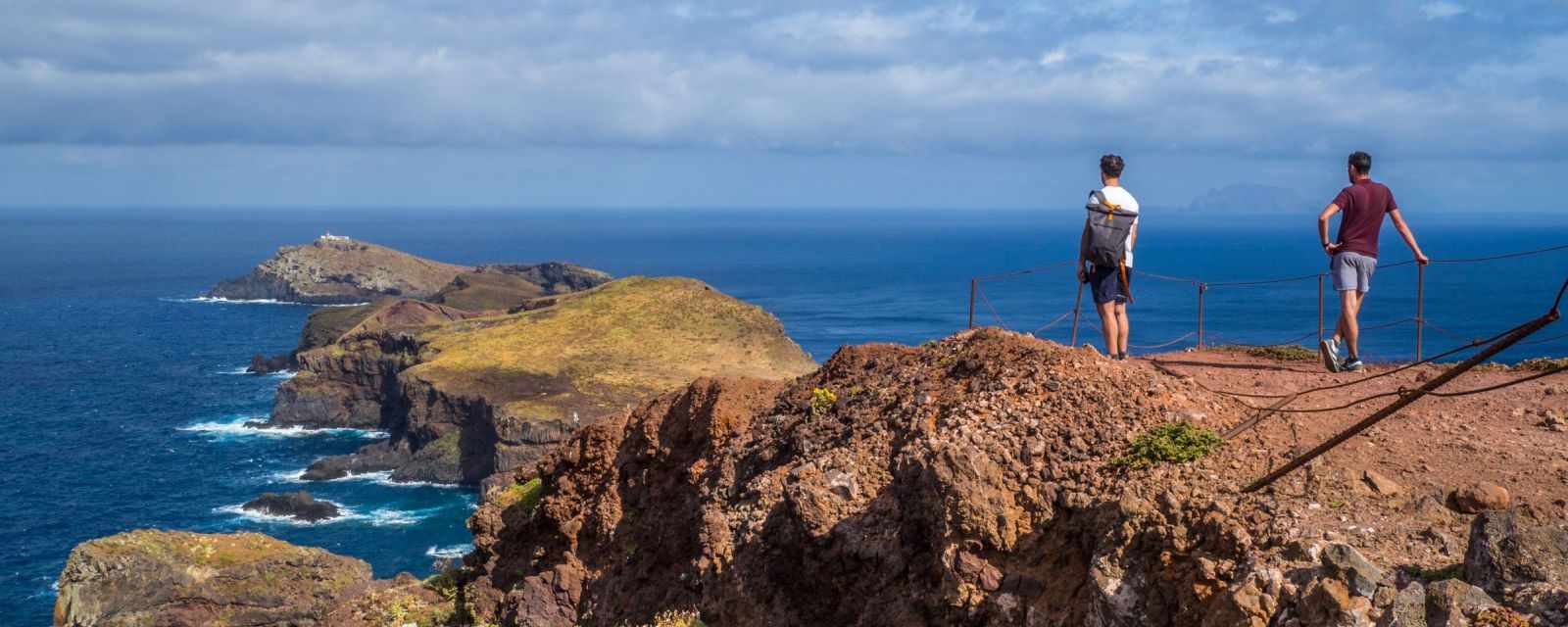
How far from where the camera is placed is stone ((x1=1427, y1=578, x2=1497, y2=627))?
24.7 ft

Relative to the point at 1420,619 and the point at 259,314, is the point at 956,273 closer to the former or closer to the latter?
the point at 259,314

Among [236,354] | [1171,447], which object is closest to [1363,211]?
[1171,447]

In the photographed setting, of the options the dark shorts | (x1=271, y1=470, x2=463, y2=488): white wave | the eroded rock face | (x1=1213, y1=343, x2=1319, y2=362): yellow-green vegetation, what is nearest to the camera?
the eroded rock face

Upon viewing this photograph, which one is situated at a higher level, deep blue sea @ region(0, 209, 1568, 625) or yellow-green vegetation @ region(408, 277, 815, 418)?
yellow-green vegetation @ region(408, 277, 815, 418)

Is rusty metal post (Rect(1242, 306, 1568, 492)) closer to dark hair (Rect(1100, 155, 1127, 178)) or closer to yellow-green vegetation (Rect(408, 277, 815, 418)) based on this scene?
dark hair (Rect(1100, 155, 1127, 178))


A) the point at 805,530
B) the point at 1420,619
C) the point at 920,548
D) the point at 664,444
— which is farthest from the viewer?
the point at 664,444

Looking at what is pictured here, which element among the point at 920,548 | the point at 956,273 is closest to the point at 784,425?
the point at 920,548

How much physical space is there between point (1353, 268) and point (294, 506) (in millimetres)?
54044

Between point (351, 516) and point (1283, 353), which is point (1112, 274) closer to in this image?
point (1283, 353)

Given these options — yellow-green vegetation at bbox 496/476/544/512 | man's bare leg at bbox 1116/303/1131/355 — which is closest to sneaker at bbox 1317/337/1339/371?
man's bare leg at bbox 1116/303/1131/355

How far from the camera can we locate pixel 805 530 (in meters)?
12.8

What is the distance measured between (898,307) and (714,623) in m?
127

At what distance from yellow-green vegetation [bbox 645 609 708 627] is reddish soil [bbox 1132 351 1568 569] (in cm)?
592

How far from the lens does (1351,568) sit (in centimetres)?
828
